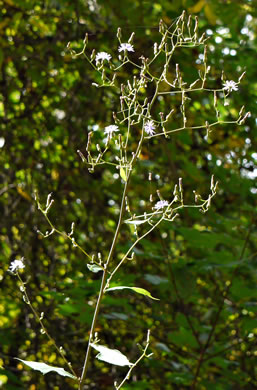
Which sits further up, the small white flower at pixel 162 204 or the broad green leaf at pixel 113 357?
the small white flower at pixel 162 204

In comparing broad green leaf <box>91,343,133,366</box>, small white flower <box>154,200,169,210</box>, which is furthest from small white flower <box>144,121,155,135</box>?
broad green leaf <box>91,343,133,366</box>

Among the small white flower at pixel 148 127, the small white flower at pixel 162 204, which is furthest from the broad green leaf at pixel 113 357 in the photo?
the small white flower at pixel 148 127

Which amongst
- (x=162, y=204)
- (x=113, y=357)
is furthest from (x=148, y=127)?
(x=113, y=357)

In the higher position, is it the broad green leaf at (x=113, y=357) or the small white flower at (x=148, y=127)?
the small white flower at (x=148, y=127)

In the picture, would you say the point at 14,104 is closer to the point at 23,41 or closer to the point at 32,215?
the point at 23,41

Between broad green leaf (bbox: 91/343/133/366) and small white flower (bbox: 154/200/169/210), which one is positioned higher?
small white flower (bbox: 154/200/169/210)

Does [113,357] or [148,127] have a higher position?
[148,127]

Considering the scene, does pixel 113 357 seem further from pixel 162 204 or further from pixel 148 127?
pixel 148 127

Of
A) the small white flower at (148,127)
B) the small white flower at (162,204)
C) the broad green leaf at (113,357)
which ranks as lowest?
the broad green leaf at (113,357)

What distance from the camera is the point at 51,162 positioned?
9.00 ft

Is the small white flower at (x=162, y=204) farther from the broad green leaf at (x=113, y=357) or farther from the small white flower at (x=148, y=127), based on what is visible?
the broad green leaf at (x=113, y=357)

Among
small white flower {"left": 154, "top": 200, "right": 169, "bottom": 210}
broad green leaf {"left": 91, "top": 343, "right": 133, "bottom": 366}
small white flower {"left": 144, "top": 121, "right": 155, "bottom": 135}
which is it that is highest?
small white flower {"left": 144, "top": 121, "right": 155, "bottom": 135}

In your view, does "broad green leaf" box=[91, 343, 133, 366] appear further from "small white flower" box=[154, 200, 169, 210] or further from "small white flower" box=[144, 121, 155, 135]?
"small white flower" box=[144, 121, 155, 135]

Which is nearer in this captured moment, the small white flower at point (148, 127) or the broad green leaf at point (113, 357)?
the broad green leaf at point (113, 357)
